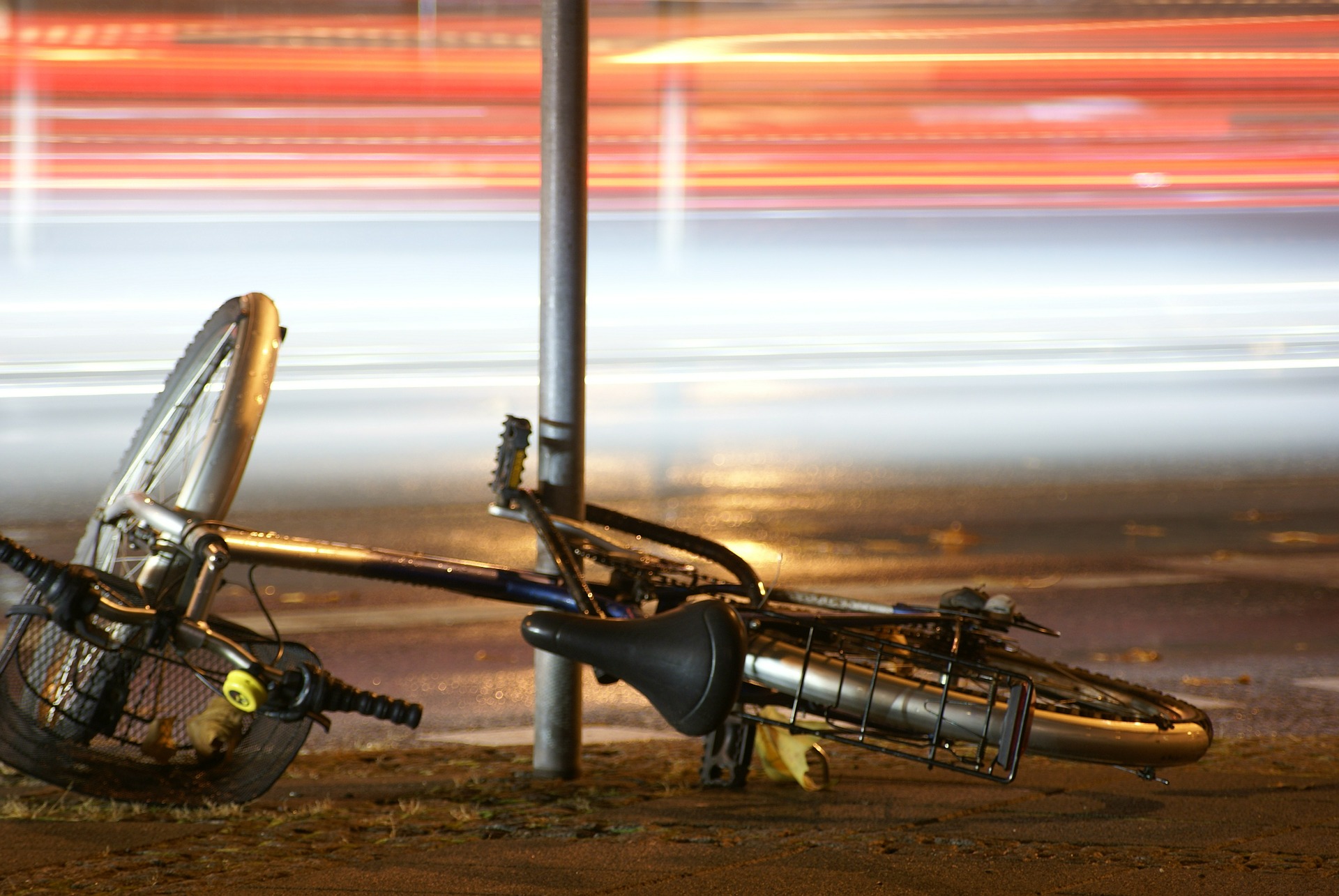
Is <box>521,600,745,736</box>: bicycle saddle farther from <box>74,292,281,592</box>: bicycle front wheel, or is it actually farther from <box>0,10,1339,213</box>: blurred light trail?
<box>0,10,1339,213</box>: blurred light trail

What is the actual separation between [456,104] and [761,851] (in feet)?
51.4

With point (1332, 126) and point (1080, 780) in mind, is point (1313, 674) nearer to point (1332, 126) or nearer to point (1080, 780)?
point (1080, 780)

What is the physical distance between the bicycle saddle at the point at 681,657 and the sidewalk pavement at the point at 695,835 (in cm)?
46

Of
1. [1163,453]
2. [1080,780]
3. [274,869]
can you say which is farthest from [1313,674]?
[1163,453]

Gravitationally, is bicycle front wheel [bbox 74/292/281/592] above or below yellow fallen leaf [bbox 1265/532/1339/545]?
above

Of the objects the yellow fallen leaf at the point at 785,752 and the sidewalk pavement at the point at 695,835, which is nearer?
the sidewalk pavement at the point at 695,835

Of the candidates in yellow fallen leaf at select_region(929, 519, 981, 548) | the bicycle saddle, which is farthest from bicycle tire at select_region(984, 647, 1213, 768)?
yellow fallen leaf at select_region(929, 519, 981, 548)

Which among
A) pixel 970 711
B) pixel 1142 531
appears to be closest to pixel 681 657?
pixel 970 711

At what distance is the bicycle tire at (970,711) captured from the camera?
3307 millimetres

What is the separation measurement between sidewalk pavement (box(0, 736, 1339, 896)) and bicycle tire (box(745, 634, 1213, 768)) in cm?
26

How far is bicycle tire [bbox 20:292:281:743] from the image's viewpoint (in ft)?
11.9

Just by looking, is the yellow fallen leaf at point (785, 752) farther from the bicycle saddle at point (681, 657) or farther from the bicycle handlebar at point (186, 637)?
the bicycle handlebar at point (186, 637)

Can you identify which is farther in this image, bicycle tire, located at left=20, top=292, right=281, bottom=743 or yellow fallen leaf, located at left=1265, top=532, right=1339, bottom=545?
yellow fallen leaf, located at left=1265, top=532, right=1339, bottom=545

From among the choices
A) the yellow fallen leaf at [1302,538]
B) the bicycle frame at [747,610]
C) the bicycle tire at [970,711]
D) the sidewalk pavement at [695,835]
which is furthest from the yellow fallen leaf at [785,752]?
the yellow fallen leaf at [1302,538]
